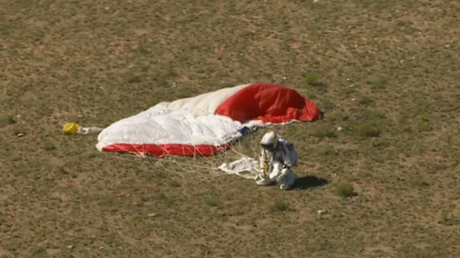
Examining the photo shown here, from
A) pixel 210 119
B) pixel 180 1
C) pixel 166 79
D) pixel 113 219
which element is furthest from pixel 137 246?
pixel 180 1

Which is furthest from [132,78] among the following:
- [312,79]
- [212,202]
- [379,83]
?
[212,202]

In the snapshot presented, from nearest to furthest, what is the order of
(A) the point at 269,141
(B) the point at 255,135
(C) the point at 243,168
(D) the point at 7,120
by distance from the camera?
(A) the point at 269,141 < (C) the point at 243,168 < (B) the point at 255,135 < (D) the point at 7,120

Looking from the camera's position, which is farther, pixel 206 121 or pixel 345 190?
pixel 206 121

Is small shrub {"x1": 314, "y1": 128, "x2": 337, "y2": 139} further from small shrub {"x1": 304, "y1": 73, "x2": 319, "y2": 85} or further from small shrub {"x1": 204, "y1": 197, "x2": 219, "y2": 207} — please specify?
small shrub {"x1": 204, "y1": 197, "x2": 219, "y2": 207}

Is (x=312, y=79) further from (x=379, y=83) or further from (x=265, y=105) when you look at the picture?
(x=265, y=105)

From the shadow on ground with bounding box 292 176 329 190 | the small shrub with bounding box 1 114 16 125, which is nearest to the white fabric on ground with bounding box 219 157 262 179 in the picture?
the shadow on ground with bounding box 292 176 329 190

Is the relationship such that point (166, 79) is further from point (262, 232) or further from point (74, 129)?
point (262, 232)
